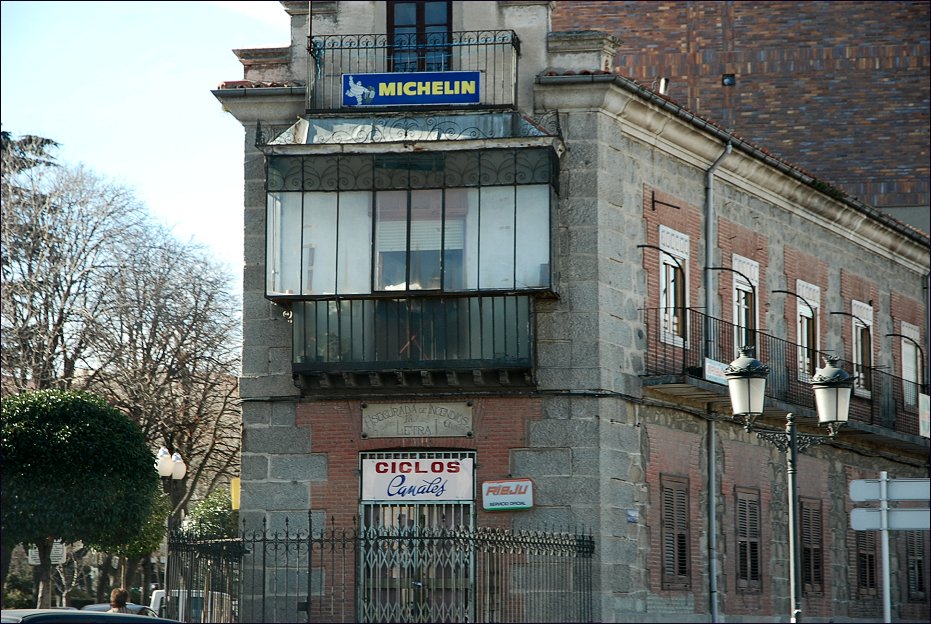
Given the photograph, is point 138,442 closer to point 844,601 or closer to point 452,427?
point 452,427

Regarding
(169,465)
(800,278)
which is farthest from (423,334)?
(800,278)

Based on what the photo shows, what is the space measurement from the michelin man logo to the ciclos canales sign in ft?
14.7

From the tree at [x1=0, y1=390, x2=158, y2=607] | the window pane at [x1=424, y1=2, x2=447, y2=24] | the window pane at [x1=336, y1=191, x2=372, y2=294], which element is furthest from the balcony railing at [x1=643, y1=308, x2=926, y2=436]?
the tree at [x1=0, y1=390, x2=158, y2=607]

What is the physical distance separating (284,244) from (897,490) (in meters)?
8.15

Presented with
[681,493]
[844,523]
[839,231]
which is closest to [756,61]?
[839,231]

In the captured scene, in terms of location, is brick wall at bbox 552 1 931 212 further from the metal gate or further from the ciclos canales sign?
the metal gate

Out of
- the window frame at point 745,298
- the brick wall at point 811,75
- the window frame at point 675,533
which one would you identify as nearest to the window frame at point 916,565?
the window frame at point 745,298

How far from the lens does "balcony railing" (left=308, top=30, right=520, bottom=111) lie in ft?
63.1

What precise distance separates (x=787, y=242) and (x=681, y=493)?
18.4ft

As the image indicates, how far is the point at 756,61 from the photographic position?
110 feet

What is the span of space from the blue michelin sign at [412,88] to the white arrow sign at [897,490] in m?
7.25

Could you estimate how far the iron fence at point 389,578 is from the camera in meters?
17.2

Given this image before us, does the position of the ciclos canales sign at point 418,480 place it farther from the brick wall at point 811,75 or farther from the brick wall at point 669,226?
the brick wall at point 811,75

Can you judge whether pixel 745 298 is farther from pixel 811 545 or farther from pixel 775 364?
pixel 811 545
